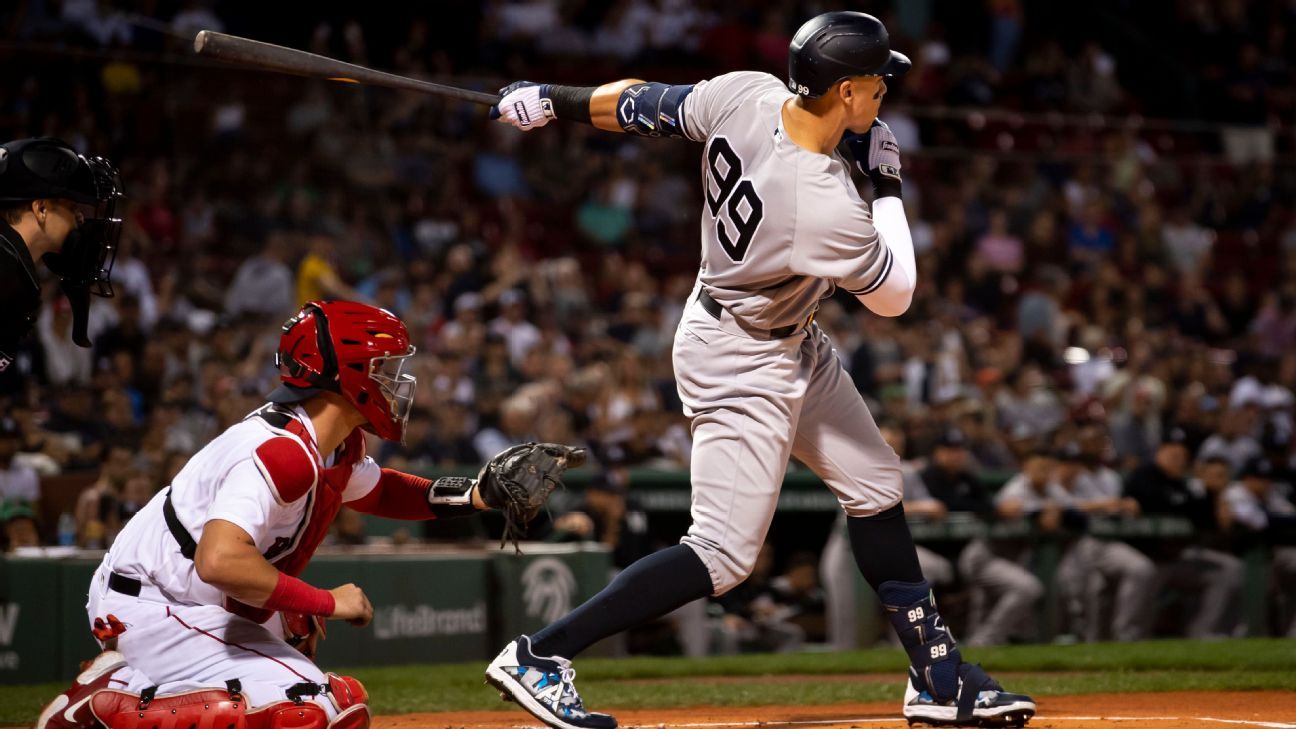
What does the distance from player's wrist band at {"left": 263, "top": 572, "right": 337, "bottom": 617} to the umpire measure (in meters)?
0.92

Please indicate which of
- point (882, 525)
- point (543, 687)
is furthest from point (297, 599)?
point (882, 525)

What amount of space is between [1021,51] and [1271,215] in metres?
3.64

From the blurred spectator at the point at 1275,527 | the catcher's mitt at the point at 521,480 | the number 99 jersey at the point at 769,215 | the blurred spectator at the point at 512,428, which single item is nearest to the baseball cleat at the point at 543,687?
the catcher's mitt at the point at 521,480

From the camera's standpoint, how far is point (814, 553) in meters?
11.1

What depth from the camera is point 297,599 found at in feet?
12.4

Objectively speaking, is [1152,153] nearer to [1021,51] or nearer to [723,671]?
[1021,51]

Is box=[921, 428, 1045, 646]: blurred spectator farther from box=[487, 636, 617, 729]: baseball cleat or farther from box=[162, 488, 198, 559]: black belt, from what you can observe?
box=[162, 488, 198, 559]: black belt

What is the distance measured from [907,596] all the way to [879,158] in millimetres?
1301

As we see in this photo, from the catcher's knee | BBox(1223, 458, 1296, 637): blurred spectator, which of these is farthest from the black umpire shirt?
BBox(1223, 458, 1296, 637): blurred spectator

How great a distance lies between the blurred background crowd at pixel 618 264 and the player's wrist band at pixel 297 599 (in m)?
4.91

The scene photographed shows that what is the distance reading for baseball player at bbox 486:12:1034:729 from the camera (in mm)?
4184

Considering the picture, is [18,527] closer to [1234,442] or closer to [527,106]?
[527,106]

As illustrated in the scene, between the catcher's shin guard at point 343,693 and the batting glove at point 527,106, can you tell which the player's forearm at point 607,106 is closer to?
the batting glove at point 527,106

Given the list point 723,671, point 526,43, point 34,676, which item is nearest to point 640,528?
point 723,671
